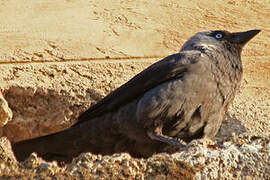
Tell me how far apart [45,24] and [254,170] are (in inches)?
100

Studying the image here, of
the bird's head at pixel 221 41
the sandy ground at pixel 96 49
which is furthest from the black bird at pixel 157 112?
the sandy ground at pixel 96 49

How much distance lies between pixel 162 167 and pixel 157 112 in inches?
43.2

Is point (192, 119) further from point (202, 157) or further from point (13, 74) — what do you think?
point (13, 74)

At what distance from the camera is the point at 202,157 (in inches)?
113

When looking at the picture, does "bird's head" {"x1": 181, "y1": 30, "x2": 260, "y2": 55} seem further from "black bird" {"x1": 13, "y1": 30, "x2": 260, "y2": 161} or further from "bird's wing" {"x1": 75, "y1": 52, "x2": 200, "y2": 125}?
"bird's wing" {"x1": 75, "y1": 52, "x2": 200, "y2": 125}

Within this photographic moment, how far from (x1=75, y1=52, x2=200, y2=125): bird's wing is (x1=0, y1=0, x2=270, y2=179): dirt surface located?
0.41 m

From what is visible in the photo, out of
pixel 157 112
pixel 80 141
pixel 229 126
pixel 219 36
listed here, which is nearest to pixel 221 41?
pixel 219 36

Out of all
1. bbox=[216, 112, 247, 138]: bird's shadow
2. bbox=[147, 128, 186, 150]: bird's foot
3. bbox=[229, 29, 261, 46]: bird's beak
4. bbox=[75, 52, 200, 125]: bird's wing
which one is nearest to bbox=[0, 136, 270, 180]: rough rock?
bbox=[147, 128, 186, 150]: bird's foot

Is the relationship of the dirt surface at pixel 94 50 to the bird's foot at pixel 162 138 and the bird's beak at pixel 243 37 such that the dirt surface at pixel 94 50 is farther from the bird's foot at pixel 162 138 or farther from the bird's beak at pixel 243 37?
the bird's foot at pixel 162 138

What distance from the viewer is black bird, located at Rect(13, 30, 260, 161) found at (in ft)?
12.6

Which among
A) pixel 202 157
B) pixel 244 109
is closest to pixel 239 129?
pixel 244 109

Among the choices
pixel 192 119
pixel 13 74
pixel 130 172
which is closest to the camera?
pixel 130 172

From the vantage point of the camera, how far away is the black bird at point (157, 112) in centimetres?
384

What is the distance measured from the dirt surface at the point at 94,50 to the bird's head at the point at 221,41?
394mm
